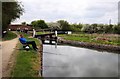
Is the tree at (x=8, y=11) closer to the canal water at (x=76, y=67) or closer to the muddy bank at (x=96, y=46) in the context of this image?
the canal water at (x=76, y=67)

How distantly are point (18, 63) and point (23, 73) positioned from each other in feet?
9.51

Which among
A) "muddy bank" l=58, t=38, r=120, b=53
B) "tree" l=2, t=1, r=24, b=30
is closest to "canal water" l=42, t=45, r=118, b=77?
"tree" l=2, t=1, r=24, b=30

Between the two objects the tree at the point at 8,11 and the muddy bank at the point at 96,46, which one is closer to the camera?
the tree at the point at 8,11

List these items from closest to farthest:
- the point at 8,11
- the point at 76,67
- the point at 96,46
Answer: the point at 76,67 < the point at 8,11 < the point at 96,46

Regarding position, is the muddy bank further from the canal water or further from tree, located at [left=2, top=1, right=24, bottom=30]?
the canal water

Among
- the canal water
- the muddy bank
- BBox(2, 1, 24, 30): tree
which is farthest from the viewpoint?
the muddy bank

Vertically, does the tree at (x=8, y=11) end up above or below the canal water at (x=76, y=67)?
above

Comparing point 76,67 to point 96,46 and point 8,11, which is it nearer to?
point 8,11

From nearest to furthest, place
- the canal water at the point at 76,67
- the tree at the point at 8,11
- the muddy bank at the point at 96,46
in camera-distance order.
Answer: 1. the canal water at the point at 76,67
2. the tree at the point at 8,11
3. the muddy bank at the point at 96,46

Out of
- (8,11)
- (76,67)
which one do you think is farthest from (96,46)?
(76,67)

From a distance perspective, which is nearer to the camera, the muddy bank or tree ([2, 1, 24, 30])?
tree ([2, 1, 24, 30])

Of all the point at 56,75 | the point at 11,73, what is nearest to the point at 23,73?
the point at 11,73

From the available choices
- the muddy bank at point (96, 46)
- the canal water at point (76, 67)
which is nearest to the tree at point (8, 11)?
the canal water at point (76, 67)

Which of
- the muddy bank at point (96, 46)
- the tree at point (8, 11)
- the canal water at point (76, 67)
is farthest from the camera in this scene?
the muddy bank at point (96, 46)
